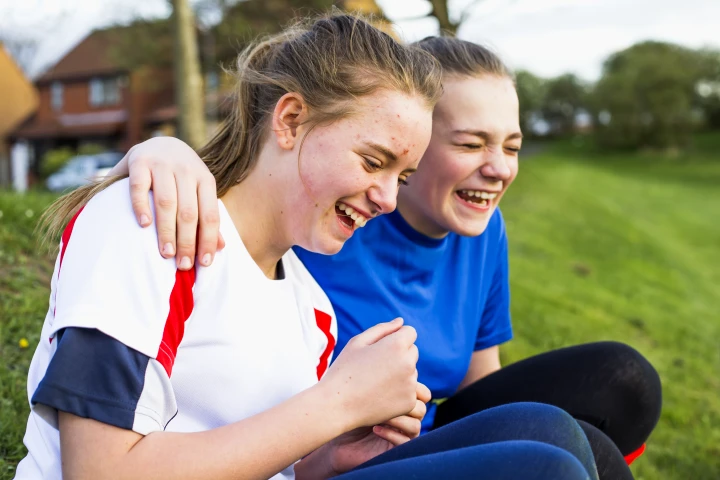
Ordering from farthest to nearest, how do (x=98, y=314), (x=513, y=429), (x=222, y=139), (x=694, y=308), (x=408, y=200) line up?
(x=694, y=308) → (x=408, y=200) → (x=222, y=139) → (x=513, y=429) → (x=98, y=314)

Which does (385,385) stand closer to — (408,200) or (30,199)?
(408,200)

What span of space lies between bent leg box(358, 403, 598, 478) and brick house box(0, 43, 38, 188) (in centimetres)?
3582

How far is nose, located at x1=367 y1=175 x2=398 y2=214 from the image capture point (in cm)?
184

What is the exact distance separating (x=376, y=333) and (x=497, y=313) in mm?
1137

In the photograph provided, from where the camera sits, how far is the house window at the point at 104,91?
31642 mm

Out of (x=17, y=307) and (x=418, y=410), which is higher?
(x=418, y=410)

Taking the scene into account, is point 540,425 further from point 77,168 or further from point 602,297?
point 77,168

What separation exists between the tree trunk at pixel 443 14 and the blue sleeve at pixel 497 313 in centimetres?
561

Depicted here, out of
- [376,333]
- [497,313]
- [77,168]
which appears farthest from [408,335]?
[77,168]

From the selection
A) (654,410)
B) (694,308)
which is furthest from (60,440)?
(694,308)

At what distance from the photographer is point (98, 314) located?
1.32 metres

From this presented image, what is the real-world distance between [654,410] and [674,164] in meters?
39.2

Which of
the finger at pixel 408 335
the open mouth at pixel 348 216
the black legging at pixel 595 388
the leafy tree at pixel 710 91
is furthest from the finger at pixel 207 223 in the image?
the leafy tree at pixel 710 91

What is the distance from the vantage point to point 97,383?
130cm
